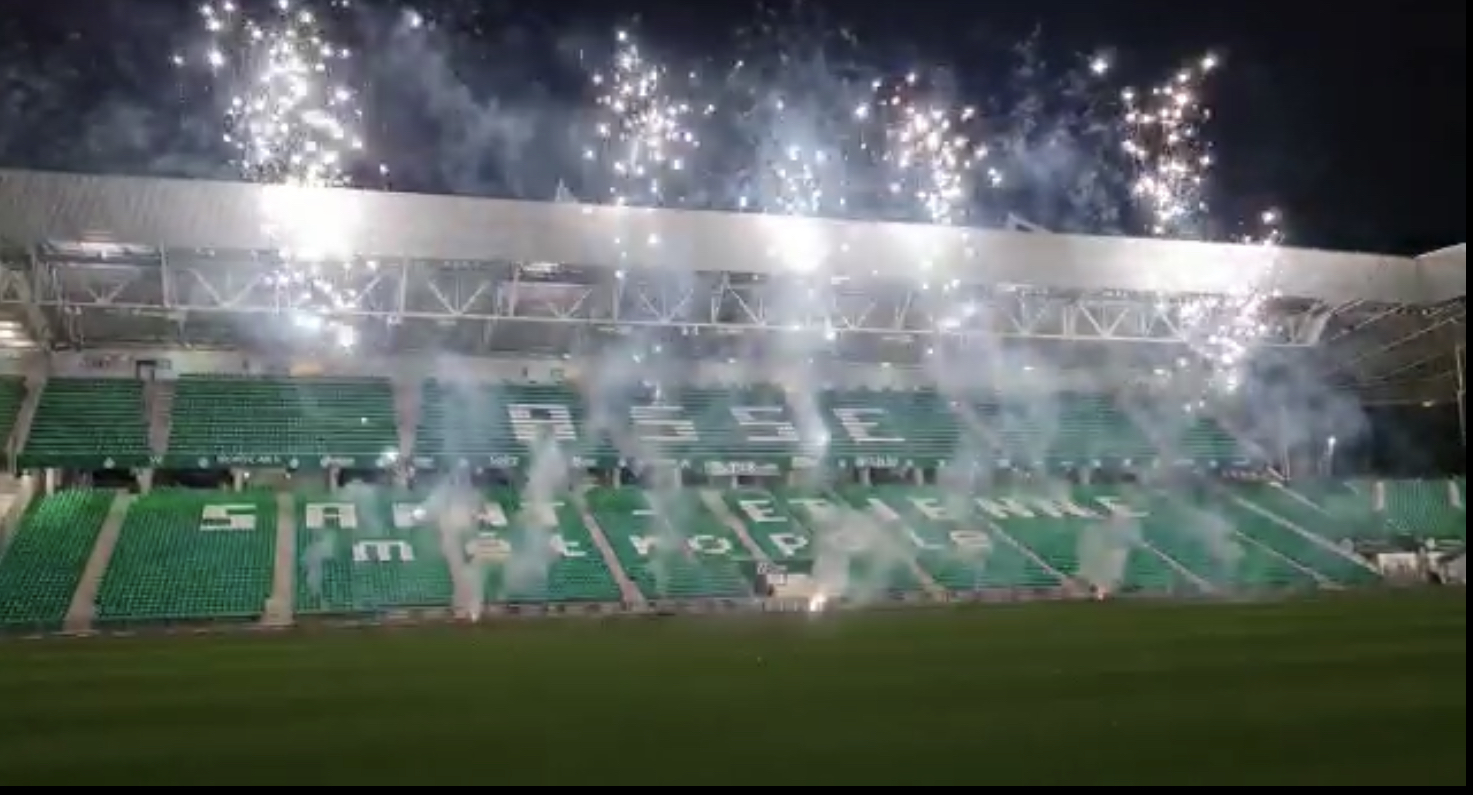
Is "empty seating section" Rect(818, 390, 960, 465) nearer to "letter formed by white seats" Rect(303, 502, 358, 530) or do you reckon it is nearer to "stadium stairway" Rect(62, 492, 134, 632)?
"letter formed by white seats" Rect(303, 502, 358, 530)

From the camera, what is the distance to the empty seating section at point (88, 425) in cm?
2275

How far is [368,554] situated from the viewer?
21.3 metres

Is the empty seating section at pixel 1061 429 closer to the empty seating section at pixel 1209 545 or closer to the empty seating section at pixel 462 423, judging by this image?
the empty seating section at pixel 1209 545

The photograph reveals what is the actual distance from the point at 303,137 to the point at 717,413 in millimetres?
10345

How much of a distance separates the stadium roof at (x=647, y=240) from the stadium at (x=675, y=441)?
6 centimetres

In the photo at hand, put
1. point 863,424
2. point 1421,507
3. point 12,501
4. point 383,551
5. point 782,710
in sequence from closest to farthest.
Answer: point 782,710
point 383,551
point 12,501
point 1421,507
point 863,424

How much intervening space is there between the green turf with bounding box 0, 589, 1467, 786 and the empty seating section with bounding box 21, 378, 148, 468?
1092 centimetres

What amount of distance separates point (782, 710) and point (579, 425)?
19.6m

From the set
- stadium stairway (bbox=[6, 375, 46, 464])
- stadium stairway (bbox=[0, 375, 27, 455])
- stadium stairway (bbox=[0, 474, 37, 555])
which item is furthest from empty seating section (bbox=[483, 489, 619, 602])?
stadium stairway (bbox=[0, 375, 27, 455])

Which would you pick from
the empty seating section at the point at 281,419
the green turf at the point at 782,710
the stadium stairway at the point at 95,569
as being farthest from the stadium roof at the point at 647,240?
the green turf at the point at 782,710

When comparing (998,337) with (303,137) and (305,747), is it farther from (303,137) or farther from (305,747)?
(305,747)

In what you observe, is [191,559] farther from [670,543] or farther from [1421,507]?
[1421,507]

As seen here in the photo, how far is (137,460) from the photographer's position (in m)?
23.1

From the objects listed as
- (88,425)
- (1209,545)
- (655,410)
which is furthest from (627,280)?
(1209,545)
